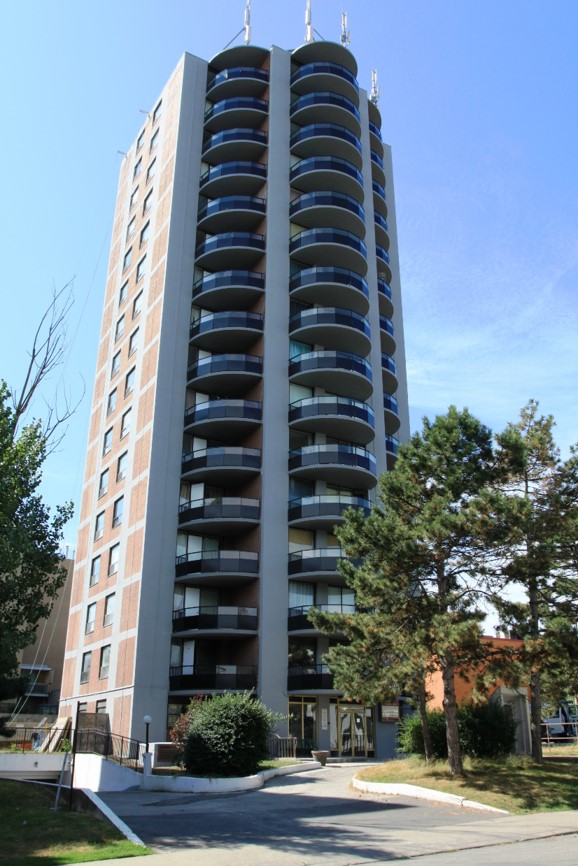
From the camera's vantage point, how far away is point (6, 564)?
22047 millimetres

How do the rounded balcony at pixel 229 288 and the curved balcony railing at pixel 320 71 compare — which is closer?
the rounded balcony at pixel 229 288

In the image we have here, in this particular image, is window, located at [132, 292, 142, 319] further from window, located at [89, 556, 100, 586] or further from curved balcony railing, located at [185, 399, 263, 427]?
window, located at [89, 556, 100, 586]

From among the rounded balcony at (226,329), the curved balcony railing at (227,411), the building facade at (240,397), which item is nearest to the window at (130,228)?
the building facade at (240,397)

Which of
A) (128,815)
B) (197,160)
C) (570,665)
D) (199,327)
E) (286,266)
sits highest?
(197,160)

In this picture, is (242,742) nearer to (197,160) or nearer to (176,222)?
(176,222)

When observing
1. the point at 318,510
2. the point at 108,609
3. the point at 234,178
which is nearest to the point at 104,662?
the point at 108,609

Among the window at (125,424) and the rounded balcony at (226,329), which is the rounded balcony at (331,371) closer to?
the rounded balcony at (226,329)

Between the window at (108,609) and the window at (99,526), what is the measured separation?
196 inches

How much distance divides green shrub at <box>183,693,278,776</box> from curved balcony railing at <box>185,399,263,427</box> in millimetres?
18559

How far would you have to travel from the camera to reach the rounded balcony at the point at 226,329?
4353 cm

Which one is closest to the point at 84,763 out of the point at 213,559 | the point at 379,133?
the point at 213,559

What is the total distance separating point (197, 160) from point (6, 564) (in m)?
35.9

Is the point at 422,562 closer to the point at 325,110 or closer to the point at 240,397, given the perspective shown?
the point at 240,397

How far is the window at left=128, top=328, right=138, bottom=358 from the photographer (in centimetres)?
4854
